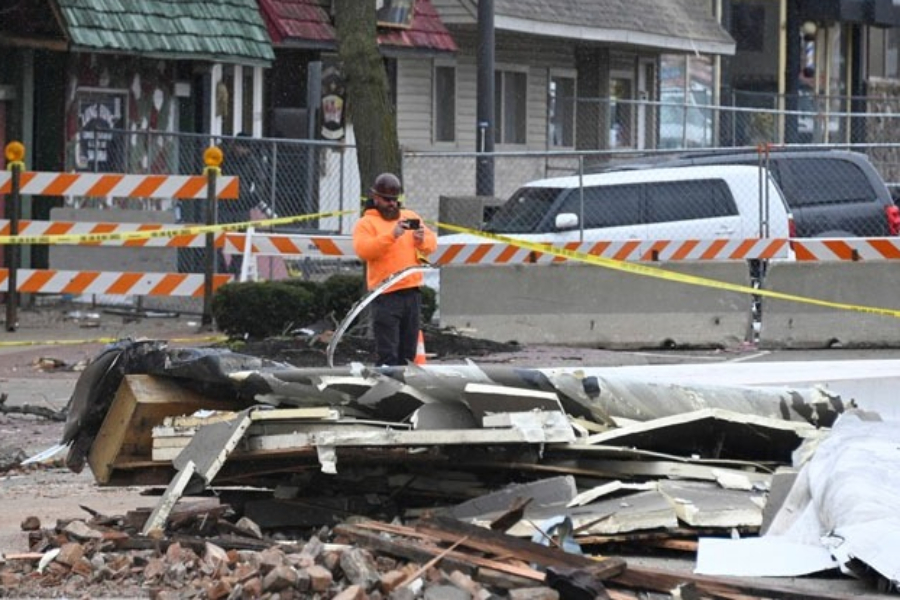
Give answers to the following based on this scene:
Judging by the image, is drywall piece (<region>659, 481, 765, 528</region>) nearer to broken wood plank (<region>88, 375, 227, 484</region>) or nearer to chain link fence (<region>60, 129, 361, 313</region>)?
broken wood plank (<region>88, 375, 227, 484</region>)

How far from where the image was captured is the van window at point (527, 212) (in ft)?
67.5

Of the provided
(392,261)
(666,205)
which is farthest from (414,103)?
(392,261)

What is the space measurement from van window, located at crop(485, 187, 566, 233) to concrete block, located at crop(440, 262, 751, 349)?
1.63 metres

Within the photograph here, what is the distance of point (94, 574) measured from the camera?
785 centimetres

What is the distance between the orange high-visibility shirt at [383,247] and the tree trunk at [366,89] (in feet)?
16.7

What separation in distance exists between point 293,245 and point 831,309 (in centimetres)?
535

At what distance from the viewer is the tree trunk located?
60.8ft

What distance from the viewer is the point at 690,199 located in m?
20.6

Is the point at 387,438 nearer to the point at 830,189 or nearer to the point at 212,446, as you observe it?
the point at 212,446

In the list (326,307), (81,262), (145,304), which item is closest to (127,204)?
(145,304)

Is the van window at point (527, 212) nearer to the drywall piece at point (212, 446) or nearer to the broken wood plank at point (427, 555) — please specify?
the drywall piece at point (212, 446)

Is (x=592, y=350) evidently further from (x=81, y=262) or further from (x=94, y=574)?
(x=94, y=574)

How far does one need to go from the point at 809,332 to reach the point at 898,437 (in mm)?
9600

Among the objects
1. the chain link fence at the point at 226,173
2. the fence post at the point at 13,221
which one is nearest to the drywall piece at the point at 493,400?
the fence post at the point at 13,221
